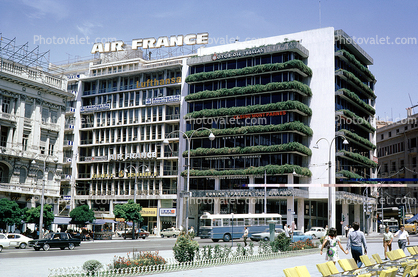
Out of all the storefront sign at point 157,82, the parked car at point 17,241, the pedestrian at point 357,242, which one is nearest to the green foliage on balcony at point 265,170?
the storefront sign at point 157,82

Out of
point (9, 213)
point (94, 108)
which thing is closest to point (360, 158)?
point (94, 108)

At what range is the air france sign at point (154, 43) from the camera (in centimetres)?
8269

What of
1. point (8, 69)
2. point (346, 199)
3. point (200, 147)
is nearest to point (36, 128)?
point (8, 69)

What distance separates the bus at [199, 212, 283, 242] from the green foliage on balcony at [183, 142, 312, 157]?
55.5ft

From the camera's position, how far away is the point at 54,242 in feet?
124

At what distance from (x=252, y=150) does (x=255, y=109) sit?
20.2ft

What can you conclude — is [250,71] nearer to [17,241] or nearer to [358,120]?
[358,120]

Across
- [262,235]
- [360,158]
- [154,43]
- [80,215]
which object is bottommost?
[262,235]

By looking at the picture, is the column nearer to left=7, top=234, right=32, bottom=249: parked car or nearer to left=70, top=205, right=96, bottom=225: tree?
left=70, top=205, right=96, bottom=225: tree

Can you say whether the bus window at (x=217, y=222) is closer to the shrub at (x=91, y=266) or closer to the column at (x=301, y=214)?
the column at (x=301, y=214)

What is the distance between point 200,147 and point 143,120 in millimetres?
14491

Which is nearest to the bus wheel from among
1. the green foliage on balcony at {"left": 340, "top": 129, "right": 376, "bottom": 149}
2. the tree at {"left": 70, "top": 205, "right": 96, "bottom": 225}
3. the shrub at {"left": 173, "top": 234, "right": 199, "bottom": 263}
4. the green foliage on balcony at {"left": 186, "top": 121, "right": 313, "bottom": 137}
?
the tree at {"left": 70, "top": 205, "right": 96, "bottom": 225}

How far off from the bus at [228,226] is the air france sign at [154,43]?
3861 cm

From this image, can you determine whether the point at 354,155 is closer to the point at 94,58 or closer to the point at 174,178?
the point at 174,178
